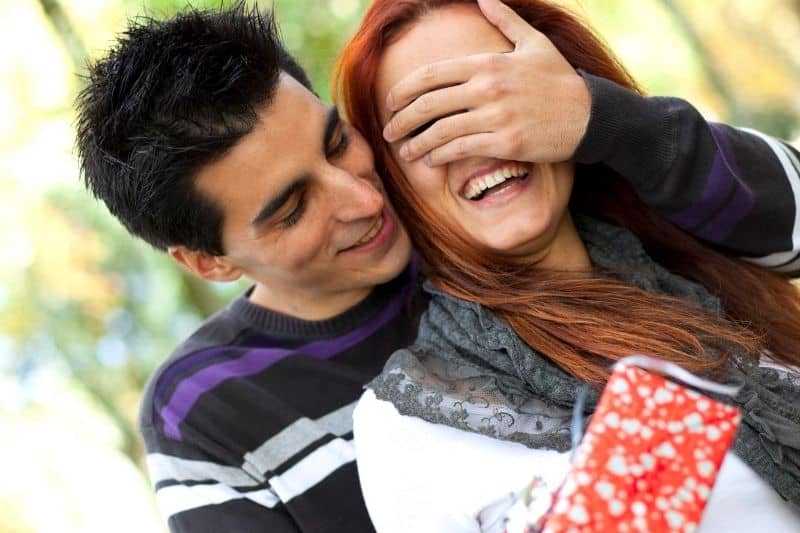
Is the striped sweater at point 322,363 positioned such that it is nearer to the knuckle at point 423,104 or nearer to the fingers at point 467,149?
the fingers at point 467,149

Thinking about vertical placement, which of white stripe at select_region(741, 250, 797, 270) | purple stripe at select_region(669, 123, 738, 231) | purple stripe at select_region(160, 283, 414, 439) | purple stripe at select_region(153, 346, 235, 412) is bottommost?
white stripe at select_region(741, 250, 797, 270)

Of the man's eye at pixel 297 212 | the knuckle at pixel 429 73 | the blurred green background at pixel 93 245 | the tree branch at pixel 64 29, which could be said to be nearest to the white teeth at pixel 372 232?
the man's eye at pixel 297 212

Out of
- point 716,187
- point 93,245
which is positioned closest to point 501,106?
point 716,187

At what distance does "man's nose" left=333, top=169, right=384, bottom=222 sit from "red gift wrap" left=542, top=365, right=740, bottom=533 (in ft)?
2.44

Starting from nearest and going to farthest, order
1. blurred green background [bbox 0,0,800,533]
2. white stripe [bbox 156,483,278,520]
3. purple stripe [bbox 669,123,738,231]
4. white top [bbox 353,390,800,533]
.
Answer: white top [bbox 353,390,800,533] → purple stripe [bbox 669,123,738,231] → white stripe [bbox 156,483,278,520] → blurred green background [bbox 0,0,800,533]

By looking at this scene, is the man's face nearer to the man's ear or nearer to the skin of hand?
the man's ear

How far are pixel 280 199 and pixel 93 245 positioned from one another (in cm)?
338

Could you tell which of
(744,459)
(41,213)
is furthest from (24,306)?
(744,459)

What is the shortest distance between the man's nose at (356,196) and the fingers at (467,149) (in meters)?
0.18

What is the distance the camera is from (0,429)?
203 inches

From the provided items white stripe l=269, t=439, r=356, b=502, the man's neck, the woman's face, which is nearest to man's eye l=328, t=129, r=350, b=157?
the woman's face

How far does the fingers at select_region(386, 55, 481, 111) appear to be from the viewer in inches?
50.9

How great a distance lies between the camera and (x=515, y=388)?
129 cm

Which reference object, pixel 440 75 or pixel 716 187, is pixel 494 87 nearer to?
pixel 440 75
